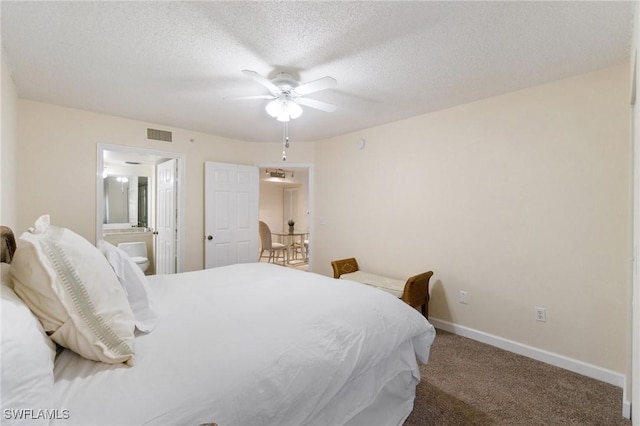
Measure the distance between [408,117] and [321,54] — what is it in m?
1.79

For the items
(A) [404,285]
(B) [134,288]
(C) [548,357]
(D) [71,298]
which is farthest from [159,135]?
(C) [548,357]

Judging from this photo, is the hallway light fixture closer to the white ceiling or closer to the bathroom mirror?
the bathroom mirror

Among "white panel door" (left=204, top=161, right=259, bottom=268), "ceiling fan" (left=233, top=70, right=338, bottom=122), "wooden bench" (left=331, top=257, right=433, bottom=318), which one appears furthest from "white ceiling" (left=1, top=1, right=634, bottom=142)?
"wooden bench" (left=331, top=257, right=433, bottom=318)

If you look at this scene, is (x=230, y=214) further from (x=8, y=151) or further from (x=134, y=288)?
(x=134, y=288)

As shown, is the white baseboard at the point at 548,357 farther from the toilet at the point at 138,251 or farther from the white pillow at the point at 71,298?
the toilet at the point at 138,251

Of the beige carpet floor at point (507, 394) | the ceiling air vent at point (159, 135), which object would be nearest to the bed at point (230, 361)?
the beige carpet floor at point (507, 394)

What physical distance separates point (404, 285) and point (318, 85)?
2.21 meters

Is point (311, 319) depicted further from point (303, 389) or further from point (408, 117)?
point (408, 117)

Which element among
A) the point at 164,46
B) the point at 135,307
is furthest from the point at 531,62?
the point at 135,307

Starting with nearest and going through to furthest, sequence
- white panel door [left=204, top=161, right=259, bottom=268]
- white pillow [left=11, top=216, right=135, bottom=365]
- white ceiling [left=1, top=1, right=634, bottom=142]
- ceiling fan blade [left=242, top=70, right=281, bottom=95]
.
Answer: white pillow [left=11, top=216, right=135, bottom=365] < white ceiling [left=1, top=1, right=634, bottom=142] < ceiling fan blade [left=242, top=70, right=281, bottom=95] < white panel door [left=204, top=161, right=259, bottom=268]

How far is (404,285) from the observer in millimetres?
3148

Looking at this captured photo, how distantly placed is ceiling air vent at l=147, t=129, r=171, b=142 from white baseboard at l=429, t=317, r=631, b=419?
4075mm

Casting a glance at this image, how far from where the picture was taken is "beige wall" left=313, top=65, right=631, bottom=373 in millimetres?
2230

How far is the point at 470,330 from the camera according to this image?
2.98 metres
